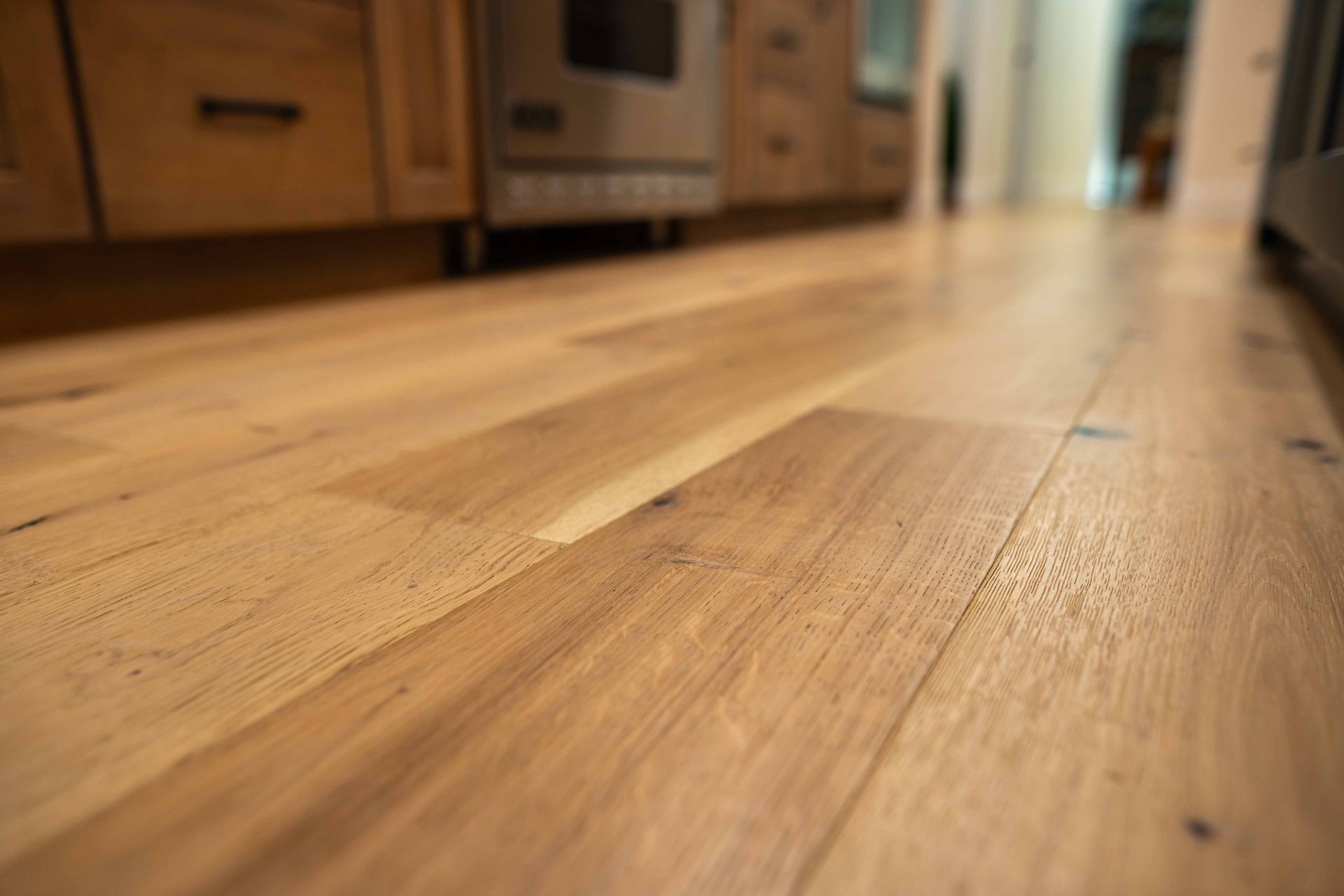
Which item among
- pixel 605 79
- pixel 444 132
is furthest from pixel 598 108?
pixel 444 132

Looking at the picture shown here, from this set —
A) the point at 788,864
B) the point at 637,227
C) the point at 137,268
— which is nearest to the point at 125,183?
the point at 137,268

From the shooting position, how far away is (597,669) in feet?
1.06

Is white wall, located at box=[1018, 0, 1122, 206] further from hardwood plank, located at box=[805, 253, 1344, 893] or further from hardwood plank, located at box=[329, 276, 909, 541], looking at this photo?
hardwood plank, located at box=[805, 253, 1344, 893]

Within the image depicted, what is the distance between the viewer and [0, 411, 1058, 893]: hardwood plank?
9.3 inches

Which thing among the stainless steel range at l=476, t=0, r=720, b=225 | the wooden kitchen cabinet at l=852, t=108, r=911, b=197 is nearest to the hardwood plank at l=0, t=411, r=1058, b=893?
the stainless steel range at l=476, t=0, r=720, b=225

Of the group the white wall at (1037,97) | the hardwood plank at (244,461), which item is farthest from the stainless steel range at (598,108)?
the white wall at (1037,97)

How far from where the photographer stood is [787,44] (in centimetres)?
249

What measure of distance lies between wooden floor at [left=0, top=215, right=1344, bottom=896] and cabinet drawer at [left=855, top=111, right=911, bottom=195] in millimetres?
2425

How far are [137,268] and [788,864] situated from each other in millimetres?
1215

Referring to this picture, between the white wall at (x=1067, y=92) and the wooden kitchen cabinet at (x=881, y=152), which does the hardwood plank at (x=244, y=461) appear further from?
the white wall at (x=1067, y=92)

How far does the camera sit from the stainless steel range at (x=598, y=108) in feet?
5.09

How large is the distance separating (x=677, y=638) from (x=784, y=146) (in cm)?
237

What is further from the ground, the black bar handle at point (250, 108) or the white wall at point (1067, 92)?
the white wall at point (1067, 92)

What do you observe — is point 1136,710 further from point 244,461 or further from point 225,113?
point 225,113
